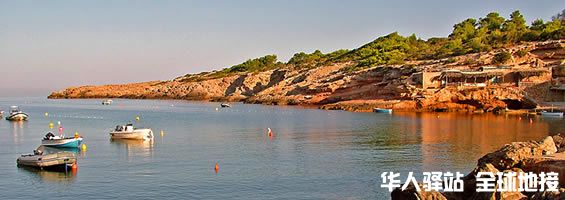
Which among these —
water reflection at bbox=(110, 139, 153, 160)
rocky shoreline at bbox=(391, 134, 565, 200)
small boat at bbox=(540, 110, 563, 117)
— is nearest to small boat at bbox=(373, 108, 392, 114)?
small boat at bbox=(540, 110, 563, 117)

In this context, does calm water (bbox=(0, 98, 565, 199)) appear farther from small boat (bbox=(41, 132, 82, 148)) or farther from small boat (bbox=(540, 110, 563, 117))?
small boat (bbox=(540, 110, 563, 117))

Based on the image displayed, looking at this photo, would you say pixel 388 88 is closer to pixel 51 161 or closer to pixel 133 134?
pixel 133 134

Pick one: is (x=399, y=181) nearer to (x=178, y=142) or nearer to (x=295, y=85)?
(x=178, y=142)

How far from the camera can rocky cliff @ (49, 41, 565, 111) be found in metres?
83.2

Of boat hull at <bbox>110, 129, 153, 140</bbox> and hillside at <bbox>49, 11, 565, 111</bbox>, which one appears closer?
boat hull at <bbox>110, 129, 153, 140</bbox>

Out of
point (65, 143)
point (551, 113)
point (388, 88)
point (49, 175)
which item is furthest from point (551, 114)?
→ point (49, 175)

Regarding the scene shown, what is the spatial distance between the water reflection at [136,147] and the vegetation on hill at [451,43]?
60231 mm

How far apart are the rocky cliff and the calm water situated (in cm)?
1528

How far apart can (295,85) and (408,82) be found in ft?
114

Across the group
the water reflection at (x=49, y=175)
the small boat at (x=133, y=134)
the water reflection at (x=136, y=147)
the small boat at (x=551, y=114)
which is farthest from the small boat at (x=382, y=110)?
the water reflection at (x=49, y=175)

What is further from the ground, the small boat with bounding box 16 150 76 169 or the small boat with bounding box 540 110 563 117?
the small boat with bounding box 540 110 563 117

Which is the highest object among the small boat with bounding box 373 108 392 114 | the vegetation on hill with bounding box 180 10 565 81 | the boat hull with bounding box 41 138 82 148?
the vegetation on hill with bounding box 180 10 565 81

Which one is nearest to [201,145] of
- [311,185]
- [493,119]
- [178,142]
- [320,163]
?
[178,142]

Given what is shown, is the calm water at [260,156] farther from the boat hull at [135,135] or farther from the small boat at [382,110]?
the small boat at [382,110]
